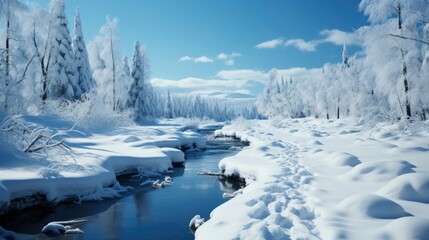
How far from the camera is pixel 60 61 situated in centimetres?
2816

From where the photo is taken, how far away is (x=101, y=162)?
515 inches

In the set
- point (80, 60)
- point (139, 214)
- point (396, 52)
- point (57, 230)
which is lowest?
point (139, 214)

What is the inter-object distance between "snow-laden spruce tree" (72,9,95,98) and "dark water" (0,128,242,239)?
2241cm

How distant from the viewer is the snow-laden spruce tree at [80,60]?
3256 cm

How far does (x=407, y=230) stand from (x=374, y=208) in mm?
1194

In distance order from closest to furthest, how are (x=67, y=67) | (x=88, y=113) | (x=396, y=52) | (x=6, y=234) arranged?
(x=6, y=234) → (x=396, y=52) → (x=88, y=113) → (x=67, y=67)

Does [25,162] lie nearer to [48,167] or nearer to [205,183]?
[48,167]

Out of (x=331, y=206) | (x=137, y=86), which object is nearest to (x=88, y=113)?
(x=137, y=86)

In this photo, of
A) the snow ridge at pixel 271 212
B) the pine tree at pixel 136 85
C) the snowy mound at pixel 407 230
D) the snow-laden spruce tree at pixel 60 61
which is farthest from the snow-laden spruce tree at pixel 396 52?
the pine tree at pixel 136 85

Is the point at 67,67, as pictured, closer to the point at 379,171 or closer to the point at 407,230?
the point at 379,171

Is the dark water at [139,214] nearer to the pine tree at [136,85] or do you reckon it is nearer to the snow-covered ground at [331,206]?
the snow-covered ground at [331,206]

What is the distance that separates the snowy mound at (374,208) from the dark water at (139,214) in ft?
13.2

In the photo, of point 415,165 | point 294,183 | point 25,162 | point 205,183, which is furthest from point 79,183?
point 415,165

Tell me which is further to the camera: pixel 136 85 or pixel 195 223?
pixel 136 85
